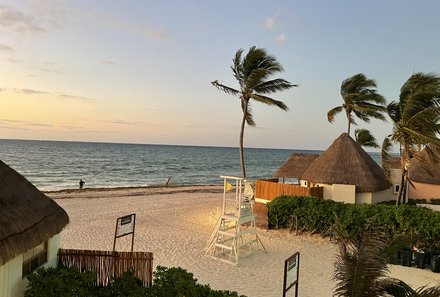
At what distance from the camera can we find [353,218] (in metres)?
13.1

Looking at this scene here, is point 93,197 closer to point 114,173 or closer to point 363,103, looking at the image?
point 363,103

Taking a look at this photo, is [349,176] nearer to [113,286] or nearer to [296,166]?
[296,166]

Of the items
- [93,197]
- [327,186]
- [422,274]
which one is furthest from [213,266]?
[93,197]

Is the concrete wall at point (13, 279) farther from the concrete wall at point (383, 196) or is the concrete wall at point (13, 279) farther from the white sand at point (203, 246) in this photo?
the concrete wall at point (383, 196)

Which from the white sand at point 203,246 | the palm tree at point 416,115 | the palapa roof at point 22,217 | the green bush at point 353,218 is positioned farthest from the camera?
the palm tree at point 416,115

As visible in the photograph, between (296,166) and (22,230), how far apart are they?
1998 cm

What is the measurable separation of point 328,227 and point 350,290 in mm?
10036

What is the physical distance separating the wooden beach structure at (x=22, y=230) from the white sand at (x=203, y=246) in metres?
4.42

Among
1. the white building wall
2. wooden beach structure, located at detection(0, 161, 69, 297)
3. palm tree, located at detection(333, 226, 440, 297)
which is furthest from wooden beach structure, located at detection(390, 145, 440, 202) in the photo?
wooden beach structure, located at detection(0, 161, 69, 297)

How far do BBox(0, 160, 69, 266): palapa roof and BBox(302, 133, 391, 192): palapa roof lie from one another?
13772 millimetres

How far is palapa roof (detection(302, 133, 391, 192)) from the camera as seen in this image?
690 inches

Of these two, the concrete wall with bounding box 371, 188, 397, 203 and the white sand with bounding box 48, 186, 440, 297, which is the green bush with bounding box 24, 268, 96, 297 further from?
the concrete wall with bounding box 371, 188, 397, 203

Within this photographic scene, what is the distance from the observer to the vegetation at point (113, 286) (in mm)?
5999

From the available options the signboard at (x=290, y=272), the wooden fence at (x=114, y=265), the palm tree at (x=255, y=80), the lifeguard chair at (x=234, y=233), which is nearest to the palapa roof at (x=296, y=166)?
the palm tree at (x=255, y=80)
